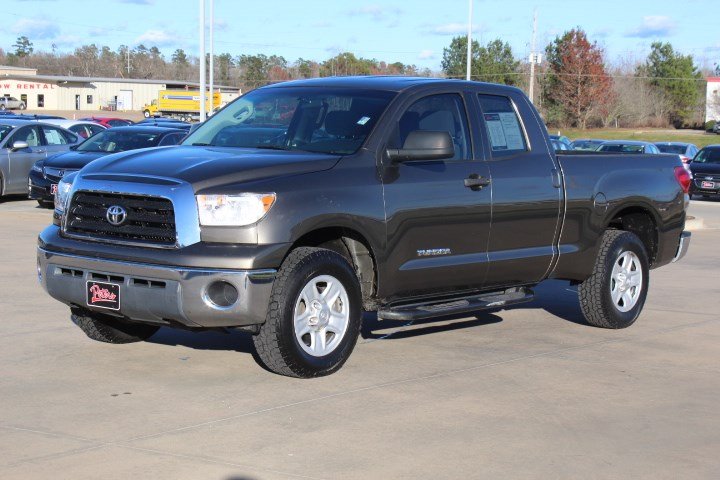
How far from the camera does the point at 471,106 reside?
8.29 metres

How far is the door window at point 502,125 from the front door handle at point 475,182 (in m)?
0.35

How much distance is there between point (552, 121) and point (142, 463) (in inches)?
3454

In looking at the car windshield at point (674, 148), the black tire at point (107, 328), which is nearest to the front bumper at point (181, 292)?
the black tire at point (107, 328)

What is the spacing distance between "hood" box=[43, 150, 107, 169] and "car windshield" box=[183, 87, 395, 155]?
11.0 m

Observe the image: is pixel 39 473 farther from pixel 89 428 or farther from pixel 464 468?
pixel 464 468

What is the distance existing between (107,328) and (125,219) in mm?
1357

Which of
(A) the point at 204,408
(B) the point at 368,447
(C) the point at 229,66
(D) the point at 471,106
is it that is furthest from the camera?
(C) the point at 229,66

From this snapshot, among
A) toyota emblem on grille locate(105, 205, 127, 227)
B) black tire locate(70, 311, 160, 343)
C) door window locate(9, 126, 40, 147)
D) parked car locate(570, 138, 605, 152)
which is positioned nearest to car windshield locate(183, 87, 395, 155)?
toyota emblem on grille locate(105, 205, 127, 227)

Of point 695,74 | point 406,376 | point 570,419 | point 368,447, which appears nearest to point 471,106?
point 406,376

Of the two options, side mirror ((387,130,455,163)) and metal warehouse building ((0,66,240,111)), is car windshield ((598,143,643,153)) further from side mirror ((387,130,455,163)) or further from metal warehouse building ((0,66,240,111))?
metal warehouse building ((0,66,240,111))

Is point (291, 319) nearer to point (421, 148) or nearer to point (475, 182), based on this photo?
point (421, 148)

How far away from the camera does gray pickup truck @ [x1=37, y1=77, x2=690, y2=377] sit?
6.59 metres

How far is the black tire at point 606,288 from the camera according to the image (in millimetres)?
9219

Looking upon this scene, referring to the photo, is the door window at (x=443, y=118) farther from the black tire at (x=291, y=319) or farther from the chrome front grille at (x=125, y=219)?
the chrome front grille at (x=125, y=219)
